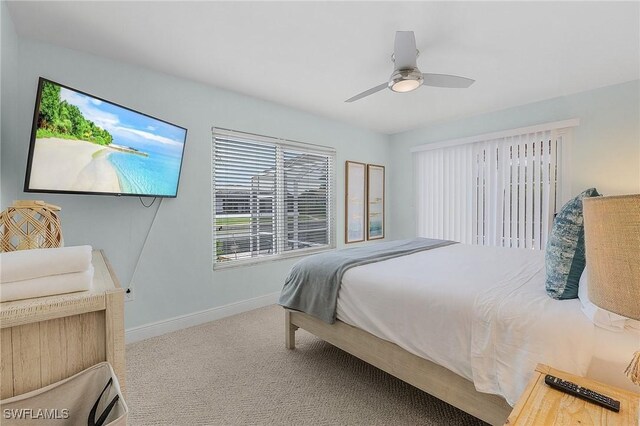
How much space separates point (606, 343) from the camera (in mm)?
1102

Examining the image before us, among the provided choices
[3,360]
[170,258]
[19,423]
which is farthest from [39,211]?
[170,258]

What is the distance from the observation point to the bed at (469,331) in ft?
3.73

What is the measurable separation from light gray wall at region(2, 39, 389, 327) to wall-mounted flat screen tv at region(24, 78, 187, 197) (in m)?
0.33

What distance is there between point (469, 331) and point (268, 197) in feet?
8.71

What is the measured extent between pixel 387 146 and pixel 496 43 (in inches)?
115

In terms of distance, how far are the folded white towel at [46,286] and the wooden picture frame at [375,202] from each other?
4.17 m

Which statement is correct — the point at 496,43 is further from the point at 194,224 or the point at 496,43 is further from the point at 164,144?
the point at 194,224

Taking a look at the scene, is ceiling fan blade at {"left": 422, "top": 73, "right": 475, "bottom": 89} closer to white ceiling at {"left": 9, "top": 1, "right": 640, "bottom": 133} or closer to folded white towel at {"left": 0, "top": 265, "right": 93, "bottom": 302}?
white ceiling at {"left": 9, "top": 1, "right": 640, "bottom": 133}

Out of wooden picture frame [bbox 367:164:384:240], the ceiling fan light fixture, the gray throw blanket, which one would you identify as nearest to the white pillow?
the gray throw blanket

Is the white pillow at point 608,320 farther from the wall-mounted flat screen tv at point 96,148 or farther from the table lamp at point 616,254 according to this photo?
the wall-mounted flat screen tv at point 96,148

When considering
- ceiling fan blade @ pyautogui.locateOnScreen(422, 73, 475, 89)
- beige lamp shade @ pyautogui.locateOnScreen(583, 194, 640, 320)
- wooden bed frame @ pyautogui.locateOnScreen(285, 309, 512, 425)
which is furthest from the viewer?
ceiling fan blade @ pyautogui.locateOnScreen(422, 73, 475, 89)

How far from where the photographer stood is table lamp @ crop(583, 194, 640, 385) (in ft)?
2.13

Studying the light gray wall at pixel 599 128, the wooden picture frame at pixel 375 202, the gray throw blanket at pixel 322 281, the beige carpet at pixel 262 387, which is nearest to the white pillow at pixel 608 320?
the beige carpet at pixel 262 387

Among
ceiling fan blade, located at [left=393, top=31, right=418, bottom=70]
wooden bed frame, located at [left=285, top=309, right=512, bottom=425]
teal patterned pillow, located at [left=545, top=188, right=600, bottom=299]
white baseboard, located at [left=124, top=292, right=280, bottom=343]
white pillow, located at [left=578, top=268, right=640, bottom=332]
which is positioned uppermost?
ceiling fan blade, located at [left=393, top=31, right=418, bottom=70]
